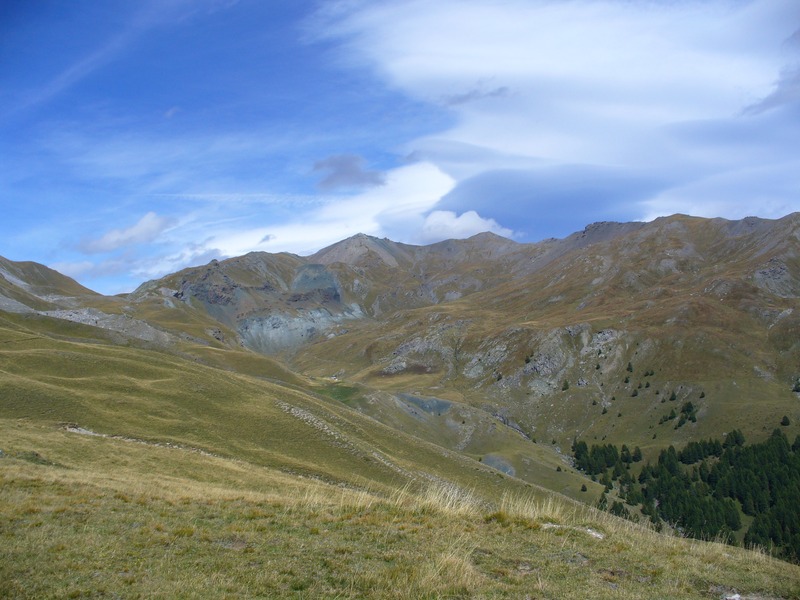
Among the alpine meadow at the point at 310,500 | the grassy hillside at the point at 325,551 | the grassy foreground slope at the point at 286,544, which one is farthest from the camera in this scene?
the alpine meadow at the point at 310,500

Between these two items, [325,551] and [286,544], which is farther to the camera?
[286,544]

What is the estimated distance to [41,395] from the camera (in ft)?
146

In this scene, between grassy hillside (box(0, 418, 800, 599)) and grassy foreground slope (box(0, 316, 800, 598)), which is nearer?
grassy hillside (box(0, 418, 800, 599))

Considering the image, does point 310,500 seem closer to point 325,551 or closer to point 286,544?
point 286,544

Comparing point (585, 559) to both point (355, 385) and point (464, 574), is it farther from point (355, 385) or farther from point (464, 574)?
point (355, 385)

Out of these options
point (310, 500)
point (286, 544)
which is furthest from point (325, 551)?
point (310, 500)

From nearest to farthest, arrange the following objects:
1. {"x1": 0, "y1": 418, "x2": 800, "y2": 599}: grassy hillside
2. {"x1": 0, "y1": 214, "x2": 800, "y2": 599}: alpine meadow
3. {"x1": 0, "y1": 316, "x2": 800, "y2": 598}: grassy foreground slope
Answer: {"x1": 0, "y1": 418, "x2": 800, "y2": 599}: grassy hillside
{"x1": 0, "y1": 316, "x2": 800, "y2": 598}: grassy foreground slope
{"x1": 0, "y1": 214, "x2": 800, "y2": 599}: alpine meadow

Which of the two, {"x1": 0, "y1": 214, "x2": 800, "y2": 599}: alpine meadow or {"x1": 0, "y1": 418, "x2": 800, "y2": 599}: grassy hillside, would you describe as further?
{"x1": 0, "y1": 214, "x2": 800, "y2": 599}: alpine meadow

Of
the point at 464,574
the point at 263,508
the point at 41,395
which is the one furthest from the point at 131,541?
the point at 41,395

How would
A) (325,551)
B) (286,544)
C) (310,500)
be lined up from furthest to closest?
(310,500), (286,544), (325,551)

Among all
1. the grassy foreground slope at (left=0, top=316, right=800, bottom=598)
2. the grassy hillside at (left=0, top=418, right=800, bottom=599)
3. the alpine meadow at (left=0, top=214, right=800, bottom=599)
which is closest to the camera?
the grassy hillside at (left=0, top=418, right=800, bottom=599)

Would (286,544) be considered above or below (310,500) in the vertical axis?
above

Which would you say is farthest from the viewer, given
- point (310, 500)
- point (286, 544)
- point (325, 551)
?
point (310, 500)

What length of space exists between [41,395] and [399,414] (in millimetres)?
87887
